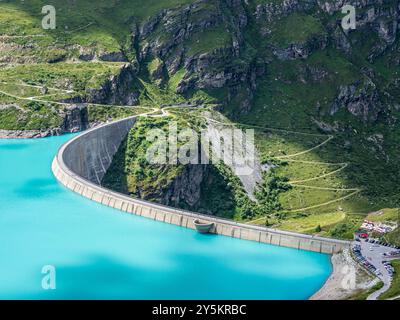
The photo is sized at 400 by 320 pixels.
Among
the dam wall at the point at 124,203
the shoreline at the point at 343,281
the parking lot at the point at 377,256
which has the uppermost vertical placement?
the dam wall at the point at 124,203

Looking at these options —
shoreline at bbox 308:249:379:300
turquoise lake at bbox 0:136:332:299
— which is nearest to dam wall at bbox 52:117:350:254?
turquoise lake at bbox 0:136:332:299

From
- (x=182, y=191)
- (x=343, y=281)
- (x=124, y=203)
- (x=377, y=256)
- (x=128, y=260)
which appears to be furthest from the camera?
(x=182, y=191)

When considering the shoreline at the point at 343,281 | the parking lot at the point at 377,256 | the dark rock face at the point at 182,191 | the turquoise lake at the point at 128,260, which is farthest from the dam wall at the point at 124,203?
the dark rock face at the point at 182,191

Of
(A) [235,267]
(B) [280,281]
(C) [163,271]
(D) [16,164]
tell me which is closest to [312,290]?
(B) [280,281]

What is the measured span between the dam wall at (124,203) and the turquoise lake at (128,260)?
1730 millimetres

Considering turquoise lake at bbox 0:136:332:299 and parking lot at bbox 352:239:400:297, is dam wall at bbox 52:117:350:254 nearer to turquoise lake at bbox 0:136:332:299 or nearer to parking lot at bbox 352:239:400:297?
turquoise lake at bbox 0:136:332:299

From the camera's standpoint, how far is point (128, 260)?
11444cm

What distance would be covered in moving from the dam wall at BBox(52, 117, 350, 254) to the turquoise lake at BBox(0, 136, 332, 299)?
1.73 meters

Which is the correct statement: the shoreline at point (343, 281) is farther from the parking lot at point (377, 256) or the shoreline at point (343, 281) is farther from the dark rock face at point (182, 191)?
the dark rock face at point (182, 191)

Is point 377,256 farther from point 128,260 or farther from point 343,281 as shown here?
point 128,260

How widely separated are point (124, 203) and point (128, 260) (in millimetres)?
26463

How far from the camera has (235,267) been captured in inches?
4451

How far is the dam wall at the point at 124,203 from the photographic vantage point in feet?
402

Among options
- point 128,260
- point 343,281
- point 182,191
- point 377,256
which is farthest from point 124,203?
point 182,191
